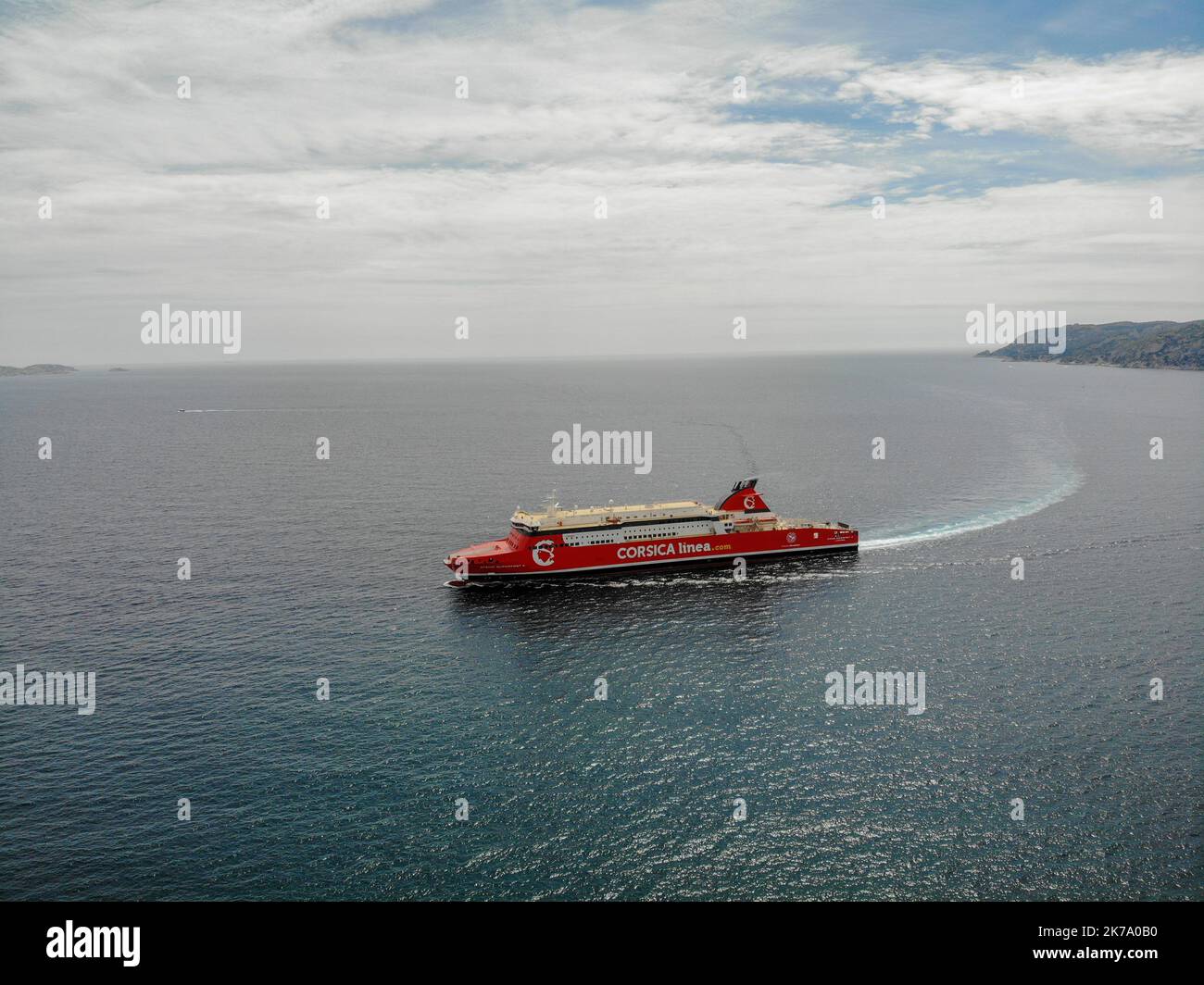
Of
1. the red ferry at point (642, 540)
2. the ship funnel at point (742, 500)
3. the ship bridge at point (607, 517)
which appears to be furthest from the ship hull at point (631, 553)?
the ship funnel at point (742, 500)

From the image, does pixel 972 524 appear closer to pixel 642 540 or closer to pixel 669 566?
pixel 669 566

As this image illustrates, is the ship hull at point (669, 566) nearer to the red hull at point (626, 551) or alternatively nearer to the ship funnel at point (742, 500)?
the red hull at point (626, 551)

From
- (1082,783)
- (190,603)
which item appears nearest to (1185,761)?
(1082,783)

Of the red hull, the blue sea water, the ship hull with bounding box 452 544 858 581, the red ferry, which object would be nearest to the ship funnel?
the red ferry

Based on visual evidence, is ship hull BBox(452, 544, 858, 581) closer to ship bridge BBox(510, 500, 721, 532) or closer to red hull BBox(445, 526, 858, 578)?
red hull BBox(445, 526, 858, 578)

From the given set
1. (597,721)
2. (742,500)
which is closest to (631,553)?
(742,500)
